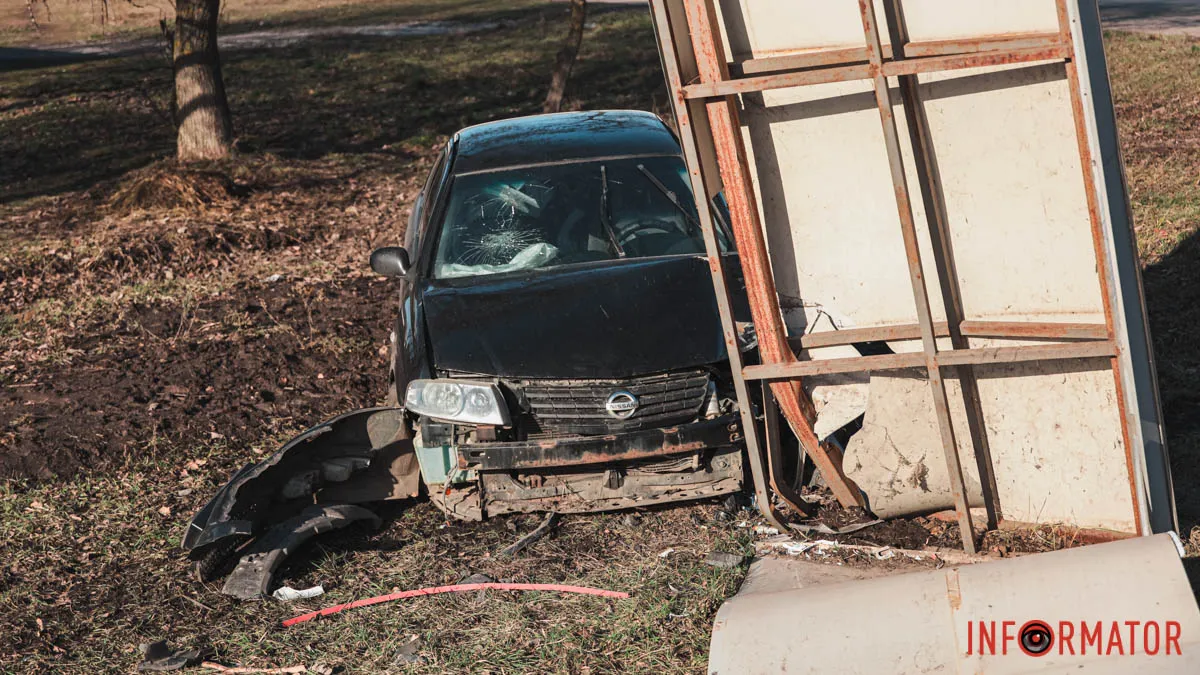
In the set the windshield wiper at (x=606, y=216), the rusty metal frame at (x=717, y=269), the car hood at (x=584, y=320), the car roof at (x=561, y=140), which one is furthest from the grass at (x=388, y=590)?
the car roof at (x=561, y=140)

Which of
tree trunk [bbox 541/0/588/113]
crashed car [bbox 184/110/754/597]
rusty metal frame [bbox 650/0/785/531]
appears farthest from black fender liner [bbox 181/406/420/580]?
tree trunk [bbox 541/0/588/113]

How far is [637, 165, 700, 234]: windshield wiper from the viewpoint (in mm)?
5895

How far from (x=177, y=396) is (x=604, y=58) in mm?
13273

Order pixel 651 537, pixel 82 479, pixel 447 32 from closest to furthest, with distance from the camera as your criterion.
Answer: pixel 651 537
pixel 82 479
pixel 447 32

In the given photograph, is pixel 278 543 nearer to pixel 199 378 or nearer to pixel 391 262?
pixel 391 262

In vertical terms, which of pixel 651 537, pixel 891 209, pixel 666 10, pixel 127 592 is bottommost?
pixel 651 537

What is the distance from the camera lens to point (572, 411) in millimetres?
4816

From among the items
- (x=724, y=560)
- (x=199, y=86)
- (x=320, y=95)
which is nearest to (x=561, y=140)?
(x=724, y=560)

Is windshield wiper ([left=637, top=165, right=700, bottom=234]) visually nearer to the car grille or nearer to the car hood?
the car hood

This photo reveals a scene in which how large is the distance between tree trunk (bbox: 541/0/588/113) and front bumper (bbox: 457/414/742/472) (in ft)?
29.1

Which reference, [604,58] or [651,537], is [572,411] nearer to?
[651,537]

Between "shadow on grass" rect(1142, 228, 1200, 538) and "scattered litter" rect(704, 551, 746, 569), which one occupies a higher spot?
"scattered litter" rect(704, 551, 746, 569)

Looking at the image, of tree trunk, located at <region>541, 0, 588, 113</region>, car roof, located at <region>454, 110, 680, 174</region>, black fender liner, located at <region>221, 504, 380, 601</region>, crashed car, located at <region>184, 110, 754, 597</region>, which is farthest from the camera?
tree trunk, located at <region>541, 0, 588, 113</region>

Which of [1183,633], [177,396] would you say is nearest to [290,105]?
[177,396]
